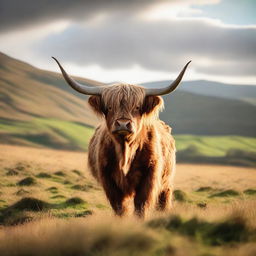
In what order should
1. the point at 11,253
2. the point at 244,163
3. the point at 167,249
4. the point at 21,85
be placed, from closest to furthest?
the point at 167,249 → the point at 11,253 → the point at 244,163 → the point at 21,85

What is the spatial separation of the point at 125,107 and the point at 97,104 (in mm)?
642

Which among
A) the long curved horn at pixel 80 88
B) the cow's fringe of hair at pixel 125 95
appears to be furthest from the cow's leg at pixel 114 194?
the long curved horn at pixel 80 88

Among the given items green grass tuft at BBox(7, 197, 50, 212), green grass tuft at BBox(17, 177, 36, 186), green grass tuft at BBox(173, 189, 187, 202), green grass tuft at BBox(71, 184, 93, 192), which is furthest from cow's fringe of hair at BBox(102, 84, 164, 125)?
green grass tuft at BBox(71, 184, 93, 192)

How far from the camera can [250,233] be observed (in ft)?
11.8

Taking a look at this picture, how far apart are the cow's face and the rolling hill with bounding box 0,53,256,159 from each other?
47704 mm

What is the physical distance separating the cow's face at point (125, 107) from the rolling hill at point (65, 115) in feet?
157

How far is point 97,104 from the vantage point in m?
6.41

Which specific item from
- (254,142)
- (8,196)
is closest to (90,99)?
(8,196)

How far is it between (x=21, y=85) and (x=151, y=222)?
11325cm

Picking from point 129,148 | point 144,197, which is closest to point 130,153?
point 129,148

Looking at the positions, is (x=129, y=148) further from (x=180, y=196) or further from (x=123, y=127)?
(x=180, y=196)

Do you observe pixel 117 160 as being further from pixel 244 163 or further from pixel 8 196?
pixel 244 163

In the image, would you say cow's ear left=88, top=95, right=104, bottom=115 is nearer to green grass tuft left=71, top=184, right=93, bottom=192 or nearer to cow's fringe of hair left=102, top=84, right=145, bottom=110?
cow's fringe of hair left=102, top=84, right=145, bottom=110

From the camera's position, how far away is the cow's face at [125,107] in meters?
5.65
